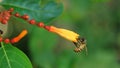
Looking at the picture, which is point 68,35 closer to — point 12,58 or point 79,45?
point 79,45

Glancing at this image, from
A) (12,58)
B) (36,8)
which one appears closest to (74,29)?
(36,8)

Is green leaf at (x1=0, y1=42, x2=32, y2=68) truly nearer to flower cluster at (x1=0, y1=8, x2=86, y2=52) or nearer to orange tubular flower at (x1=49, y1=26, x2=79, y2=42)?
flower cluster at (x1=0, y1=8, x2=86, y2=52)

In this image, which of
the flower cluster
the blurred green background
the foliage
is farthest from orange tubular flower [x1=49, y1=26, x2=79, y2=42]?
the blurred green background

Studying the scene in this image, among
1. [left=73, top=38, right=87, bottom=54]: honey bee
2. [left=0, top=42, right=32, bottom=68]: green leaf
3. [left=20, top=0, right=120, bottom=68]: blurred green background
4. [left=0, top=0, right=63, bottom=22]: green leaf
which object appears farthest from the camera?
[left=20, top=0, right=120, bottom=68]: blurred green background

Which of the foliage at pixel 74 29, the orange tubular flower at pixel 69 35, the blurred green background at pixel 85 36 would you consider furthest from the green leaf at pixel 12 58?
the blurred green background at pixel 85 36

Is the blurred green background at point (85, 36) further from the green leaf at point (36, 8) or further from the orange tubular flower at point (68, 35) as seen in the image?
the orange tubular flower at point (68, 35)

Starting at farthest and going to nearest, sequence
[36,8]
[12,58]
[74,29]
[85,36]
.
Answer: [74,29] < [85,36] < [36,8] < [12,58]

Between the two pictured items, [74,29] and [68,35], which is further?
[74,29]

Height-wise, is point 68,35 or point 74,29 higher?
point 68,35
